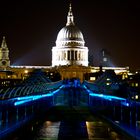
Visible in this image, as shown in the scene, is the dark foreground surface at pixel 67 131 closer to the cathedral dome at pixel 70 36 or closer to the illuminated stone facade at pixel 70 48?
the cathedral dome at pixel 70 36

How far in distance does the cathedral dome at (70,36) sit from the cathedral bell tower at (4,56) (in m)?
18.4

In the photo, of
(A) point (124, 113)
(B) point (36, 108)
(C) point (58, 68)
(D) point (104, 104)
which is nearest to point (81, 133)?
(A) point (124, 113)

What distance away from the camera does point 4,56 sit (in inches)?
7023

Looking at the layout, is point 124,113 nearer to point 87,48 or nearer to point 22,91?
point 22,91

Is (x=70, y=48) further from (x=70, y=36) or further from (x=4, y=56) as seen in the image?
(x=4, y=56)

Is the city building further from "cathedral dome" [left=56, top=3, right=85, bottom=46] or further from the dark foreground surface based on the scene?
the dark foreground surface

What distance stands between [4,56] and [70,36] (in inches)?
949

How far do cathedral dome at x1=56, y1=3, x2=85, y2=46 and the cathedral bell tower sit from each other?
1841 cm

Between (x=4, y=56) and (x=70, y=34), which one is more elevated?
(x=70, y=34)

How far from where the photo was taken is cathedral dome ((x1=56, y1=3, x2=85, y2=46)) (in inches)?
6929

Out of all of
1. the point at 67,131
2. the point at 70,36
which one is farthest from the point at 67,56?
the point at 67,131

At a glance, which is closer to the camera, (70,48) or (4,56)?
(70,48)

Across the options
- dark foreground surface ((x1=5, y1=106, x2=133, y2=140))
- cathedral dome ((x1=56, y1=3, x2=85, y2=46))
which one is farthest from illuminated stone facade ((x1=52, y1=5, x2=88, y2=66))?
dark foreground surface ((x1=5, y1=106, x2=133, y2=140))

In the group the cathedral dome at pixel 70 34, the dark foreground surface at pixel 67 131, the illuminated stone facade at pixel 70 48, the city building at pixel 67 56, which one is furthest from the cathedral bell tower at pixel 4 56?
the dark foreground surface at pixel 67 131
